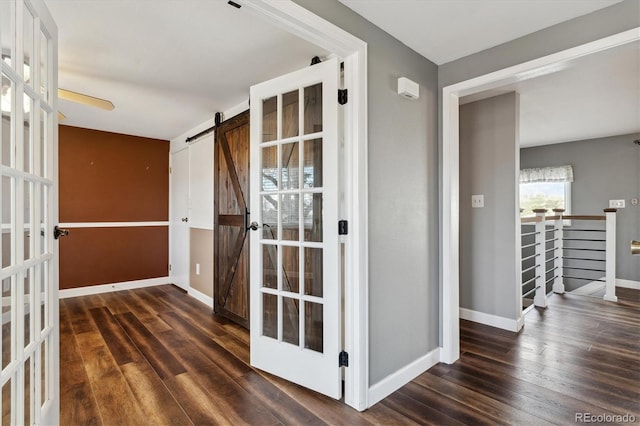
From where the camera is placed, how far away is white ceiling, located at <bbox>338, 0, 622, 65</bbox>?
5.85 feet

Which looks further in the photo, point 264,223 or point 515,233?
point 515,233

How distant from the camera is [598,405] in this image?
190 centimetres

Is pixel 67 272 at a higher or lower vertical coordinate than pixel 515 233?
lower

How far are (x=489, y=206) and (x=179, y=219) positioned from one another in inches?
164

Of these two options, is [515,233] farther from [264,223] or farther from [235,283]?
[235,283]

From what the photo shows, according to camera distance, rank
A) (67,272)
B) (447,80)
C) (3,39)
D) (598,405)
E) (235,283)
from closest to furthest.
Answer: (3,39) → (598,405) → (447,80) → (235,283) → (67,272)

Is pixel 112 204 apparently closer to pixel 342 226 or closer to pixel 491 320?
pixel 342 226

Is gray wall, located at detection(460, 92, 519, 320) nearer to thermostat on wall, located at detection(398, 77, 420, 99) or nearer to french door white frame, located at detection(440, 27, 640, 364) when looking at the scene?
french door white frame, located at detection(440, 27, 640, 364)

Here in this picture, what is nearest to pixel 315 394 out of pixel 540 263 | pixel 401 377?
pixel 401 377

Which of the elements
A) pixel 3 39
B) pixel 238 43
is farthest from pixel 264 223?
pixel 3 39

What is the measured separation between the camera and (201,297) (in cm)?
416

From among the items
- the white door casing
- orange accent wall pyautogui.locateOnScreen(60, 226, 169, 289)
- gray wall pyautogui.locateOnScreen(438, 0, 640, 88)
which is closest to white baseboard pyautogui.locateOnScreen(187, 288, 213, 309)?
the white door casing

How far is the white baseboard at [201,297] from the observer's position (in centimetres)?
396

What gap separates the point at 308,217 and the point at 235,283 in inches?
66.1
